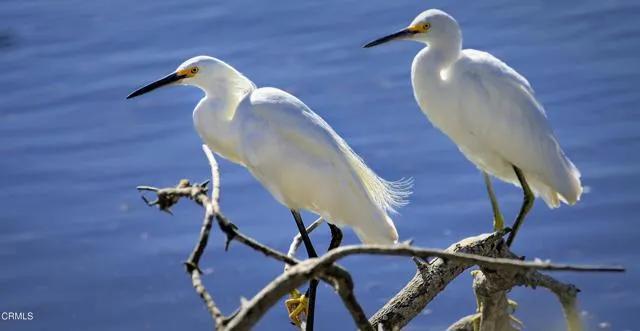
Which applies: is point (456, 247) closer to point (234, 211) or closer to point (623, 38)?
point (234, 211)

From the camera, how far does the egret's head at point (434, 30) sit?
559 cm


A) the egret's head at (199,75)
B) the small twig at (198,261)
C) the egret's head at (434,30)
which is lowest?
the egret's head at (199,75)

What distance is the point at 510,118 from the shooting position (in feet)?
18.4

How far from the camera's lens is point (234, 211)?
9070 mm

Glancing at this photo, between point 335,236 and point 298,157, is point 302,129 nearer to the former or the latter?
point 298,157

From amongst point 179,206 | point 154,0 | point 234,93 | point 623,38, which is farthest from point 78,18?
point 234,93

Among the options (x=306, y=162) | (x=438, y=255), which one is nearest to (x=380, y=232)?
(x=306, y=162)

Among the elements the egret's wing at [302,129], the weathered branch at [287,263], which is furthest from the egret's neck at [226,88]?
the weathered branch at [287,263]

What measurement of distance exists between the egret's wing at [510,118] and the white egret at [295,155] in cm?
54

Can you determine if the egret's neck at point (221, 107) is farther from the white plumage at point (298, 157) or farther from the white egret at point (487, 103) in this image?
the white egret at point (487, 103)

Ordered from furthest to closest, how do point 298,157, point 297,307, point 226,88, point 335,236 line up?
point 335,236 → point 297,307 → point 226,88 → point 298,157

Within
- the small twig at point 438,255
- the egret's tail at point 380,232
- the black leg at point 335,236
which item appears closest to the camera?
the small twig at point 438,255

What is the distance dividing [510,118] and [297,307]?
1.25 m

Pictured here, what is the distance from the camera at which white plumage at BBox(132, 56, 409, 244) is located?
5312 millimetres
